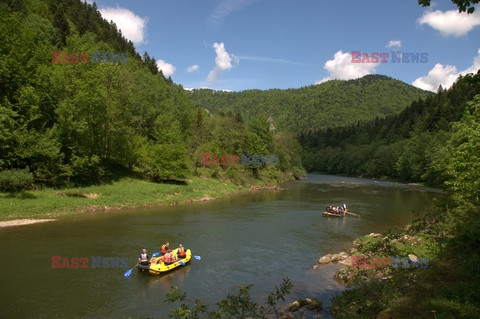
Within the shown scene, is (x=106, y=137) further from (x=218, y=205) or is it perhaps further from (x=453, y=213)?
(x=453, y=213)

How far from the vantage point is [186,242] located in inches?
1031

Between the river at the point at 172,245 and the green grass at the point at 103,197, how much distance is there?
2.35 metres

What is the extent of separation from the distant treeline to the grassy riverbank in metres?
46.2

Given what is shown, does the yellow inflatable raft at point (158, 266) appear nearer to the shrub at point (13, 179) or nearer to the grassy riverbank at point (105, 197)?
the grassy riverbank at point (105, 197)

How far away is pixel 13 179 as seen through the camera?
31.1 meters

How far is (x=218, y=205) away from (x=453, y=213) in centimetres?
2901

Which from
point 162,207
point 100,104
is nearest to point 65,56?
point 100,104

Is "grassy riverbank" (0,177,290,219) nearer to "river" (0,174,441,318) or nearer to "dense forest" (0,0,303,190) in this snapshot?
"dense forest" (0,0,303,190)

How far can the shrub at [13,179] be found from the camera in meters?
30.9

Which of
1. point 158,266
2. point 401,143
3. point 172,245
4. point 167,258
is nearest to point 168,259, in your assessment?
point 167,258

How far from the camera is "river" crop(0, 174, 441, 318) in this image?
15.7 meters

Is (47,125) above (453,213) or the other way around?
above

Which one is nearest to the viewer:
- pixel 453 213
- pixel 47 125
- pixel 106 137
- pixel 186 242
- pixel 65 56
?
pixel 453 213

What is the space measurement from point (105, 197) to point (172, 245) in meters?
16.7
